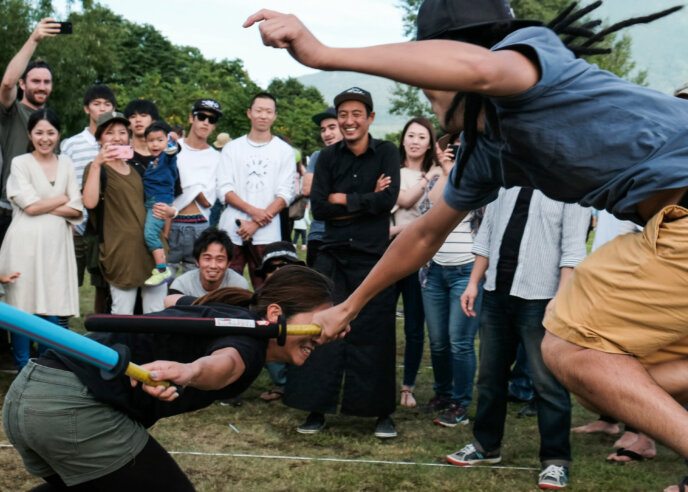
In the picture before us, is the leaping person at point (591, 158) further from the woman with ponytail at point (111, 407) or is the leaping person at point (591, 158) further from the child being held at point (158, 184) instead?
the child being held at point (158, 184)

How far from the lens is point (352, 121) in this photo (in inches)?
234

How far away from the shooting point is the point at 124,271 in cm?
675

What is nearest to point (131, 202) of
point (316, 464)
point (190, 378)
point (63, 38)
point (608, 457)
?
point (316, 464)

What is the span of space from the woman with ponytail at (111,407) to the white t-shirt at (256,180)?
374 centimetres

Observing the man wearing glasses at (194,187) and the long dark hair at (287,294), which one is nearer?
the long dark hair at (287,294)

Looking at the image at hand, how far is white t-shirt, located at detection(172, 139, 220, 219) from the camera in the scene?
288 inches

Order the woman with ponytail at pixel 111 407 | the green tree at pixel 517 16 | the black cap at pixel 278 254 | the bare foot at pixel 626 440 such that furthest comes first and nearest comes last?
the green tree at pixel 517 16
the black cap at pixel 278 254
the bare foot at pixel 626 440
the woman with ponytail at pixel 111 407

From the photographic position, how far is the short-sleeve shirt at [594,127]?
209 centimetres

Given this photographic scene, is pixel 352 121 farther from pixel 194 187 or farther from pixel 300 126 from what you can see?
pixel 300 126

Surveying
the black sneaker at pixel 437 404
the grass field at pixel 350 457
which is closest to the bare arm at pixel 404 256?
the grass field at pixel 350 457

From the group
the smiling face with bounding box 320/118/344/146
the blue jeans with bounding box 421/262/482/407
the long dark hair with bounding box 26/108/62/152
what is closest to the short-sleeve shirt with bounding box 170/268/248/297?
the blue jeans with bounding box 421/262/482/407

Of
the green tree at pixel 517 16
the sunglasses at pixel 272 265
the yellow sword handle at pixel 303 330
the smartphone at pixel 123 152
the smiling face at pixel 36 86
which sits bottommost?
the sunglasses at pixel 272 265

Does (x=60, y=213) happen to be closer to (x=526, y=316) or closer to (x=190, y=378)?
(x=526, y=316)

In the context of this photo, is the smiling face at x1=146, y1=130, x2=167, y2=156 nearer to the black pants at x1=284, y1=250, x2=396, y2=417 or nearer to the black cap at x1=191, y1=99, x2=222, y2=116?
the black cap at x1=191, y1=99, x2=222, y2=116
